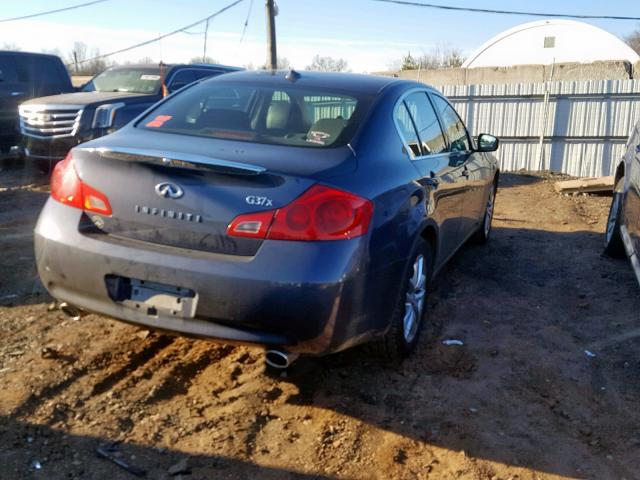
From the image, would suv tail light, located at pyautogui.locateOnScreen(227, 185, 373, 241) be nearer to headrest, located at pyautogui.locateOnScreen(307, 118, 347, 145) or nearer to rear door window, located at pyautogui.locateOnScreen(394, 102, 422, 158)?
headrest, located at pyautogui.locateOnScreen(307, 118, 347, 145)

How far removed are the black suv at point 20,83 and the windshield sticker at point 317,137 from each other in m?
10.2

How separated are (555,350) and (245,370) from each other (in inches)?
80.7

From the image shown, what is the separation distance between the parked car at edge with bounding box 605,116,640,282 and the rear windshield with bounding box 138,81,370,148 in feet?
8.36

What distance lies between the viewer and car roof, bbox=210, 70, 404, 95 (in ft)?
13.7

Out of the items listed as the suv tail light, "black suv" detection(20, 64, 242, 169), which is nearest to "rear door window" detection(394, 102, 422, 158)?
the suv tail light

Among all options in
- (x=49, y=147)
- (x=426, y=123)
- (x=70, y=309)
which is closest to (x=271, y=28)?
(x=49, y=147)

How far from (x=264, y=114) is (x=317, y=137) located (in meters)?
0.46

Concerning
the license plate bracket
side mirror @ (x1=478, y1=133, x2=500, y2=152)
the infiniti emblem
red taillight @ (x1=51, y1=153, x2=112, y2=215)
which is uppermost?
the infiniti emblem

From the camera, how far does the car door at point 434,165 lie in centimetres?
416

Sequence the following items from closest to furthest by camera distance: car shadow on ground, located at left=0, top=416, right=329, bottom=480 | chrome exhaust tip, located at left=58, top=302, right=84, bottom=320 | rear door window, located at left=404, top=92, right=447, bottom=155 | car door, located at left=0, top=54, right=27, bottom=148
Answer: car shadow on ground, located at left=0, top=416, right=329, bottom=480, chrome exhaust tip, located at left=58, top=302, right=84, bottom=320, rear door window, located at left=404, top=92, right=447, bottom=155, car door, located at left=0, top=54, right=27, bottom=148

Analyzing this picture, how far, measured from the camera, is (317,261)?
9.75 feet

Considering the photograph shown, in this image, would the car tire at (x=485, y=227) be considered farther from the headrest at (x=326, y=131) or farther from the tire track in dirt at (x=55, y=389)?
the tire track in dirt at (x=55, y=389)

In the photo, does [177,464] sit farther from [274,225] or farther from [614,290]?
[614,290]

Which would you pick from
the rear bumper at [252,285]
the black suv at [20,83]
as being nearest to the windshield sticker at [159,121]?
the rear bumper at [252,285]
